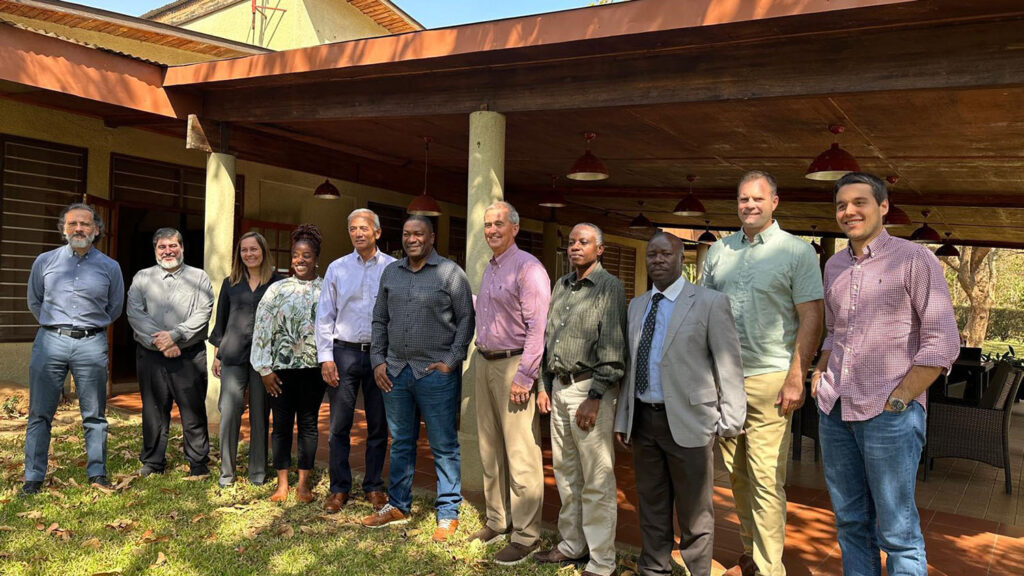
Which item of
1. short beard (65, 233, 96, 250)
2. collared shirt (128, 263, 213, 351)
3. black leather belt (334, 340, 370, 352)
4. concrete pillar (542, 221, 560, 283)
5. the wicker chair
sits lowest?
the wicker chair

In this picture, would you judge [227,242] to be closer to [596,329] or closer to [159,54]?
[159,54]

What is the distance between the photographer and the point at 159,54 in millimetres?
8828

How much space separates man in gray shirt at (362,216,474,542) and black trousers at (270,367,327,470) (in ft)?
2.26

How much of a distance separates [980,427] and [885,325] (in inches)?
147

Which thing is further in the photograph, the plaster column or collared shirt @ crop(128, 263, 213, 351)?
the plaster column

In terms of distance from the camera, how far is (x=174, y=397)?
493 centimetres

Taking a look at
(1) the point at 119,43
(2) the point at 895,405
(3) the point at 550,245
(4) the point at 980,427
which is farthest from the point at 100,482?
(3) the point at 550,245

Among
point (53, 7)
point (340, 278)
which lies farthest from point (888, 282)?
point (53, 7)

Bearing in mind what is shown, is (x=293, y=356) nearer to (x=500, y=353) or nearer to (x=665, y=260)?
(x=500, y=353)

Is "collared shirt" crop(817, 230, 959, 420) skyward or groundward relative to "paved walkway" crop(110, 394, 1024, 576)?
skyward

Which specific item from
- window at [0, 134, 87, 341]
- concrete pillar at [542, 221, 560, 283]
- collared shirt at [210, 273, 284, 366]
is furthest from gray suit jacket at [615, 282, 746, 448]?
concrete pillar at [542, 221, 560, 283]

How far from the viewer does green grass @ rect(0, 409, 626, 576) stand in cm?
350

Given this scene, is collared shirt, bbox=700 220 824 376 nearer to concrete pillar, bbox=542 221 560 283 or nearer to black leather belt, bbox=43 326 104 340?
black leather belt, bbox=43 326 104 340

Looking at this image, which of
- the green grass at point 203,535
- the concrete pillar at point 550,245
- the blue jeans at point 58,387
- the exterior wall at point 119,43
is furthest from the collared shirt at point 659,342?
the concrete pillar at point 550,245
